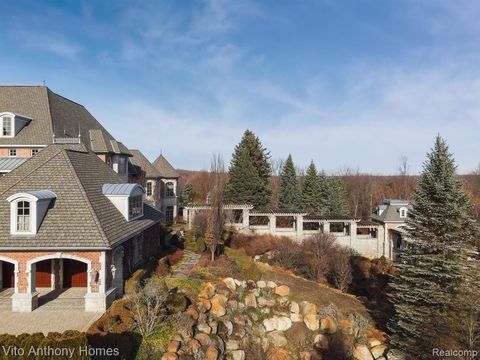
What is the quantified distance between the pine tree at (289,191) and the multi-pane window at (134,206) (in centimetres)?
3222

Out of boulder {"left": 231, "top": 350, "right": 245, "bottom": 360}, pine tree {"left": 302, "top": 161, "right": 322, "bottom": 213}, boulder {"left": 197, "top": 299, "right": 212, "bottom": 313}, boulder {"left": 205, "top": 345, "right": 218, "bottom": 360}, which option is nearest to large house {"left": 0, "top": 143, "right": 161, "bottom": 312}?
boulder {"left": 197, "top": 299, "right": 212, "bottom": 313}

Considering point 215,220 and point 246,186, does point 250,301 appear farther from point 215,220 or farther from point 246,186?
point 246,186

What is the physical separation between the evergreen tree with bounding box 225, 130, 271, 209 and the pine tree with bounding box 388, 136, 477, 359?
2876cm

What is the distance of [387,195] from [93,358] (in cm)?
7103

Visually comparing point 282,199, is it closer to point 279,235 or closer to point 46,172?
point 279,235

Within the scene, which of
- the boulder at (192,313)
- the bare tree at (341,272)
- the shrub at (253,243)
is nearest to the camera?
the boulder at (192,313)

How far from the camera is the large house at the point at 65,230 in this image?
14.8 m

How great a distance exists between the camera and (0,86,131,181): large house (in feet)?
86.8

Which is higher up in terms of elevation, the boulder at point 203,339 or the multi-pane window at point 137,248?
the multi-pane window at point 137,248

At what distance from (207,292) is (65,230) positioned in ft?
25.6

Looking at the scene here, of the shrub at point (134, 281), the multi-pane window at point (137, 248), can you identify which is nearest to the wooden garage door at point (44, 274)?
the shrub at point (134, 281)

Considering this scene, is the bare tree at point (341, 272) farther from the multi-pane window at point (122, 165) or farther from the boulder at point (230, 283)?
the multi-pane window at point (122, 165)

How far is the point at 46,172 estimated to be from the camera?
58.2ft

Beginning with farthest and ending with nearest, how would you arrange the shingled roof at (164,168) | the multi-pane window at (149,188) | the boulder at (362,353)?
the shingled roof at (164,168), the multi-pane window at (149,188), the boulder at (362,353)
